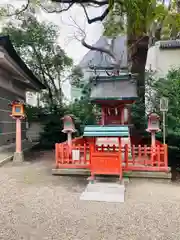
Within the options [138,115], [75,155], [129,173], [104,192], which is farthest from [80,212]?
[138,115]

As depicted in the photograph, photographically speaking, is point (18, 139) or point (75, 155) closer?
point (75, 155)

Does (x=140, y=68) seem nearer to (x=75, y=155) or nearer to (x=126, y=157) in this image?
(x=126, y=157)

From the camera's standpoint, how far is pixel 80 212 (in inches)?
169

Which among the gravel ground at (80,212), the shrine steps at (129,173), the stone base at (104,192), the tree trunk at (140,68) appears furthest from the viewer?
the tree trunk at (140,68)

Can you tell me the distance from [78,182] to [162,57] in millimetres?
10343

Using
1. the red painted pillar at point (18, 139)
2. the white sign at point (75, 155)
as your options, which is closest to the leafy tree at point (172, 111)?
the white sign at point (75, 155)

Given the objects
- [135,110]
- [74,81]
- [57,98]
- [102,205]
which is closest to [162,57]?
[135,110]

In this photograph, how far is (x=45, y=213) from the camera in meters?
4.21

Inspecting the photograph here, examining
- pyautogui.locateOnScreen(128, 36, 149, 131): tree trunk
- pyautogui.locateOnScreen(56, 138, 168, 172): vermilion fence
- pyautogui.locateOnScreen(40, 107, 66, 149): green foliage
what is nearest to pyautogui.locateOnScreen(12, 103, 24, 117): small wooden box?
pyautogui.locateOnScreen(56, 138, 168, 172): vermilion fence

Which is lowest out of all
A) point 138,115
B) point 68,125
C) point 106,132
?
point 106,132

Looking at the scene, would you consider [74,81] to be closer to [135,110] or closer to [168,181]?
[135,110]

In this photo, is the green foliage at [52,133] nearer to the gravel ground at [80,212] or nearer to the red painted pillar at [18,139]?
the red painted pillar at [18,139]

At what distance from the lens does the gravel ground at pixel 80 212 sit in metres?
3.47

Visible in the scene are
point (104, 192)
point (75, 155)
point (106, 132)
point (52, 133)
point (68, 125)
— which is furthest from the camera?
point (52, 133)
